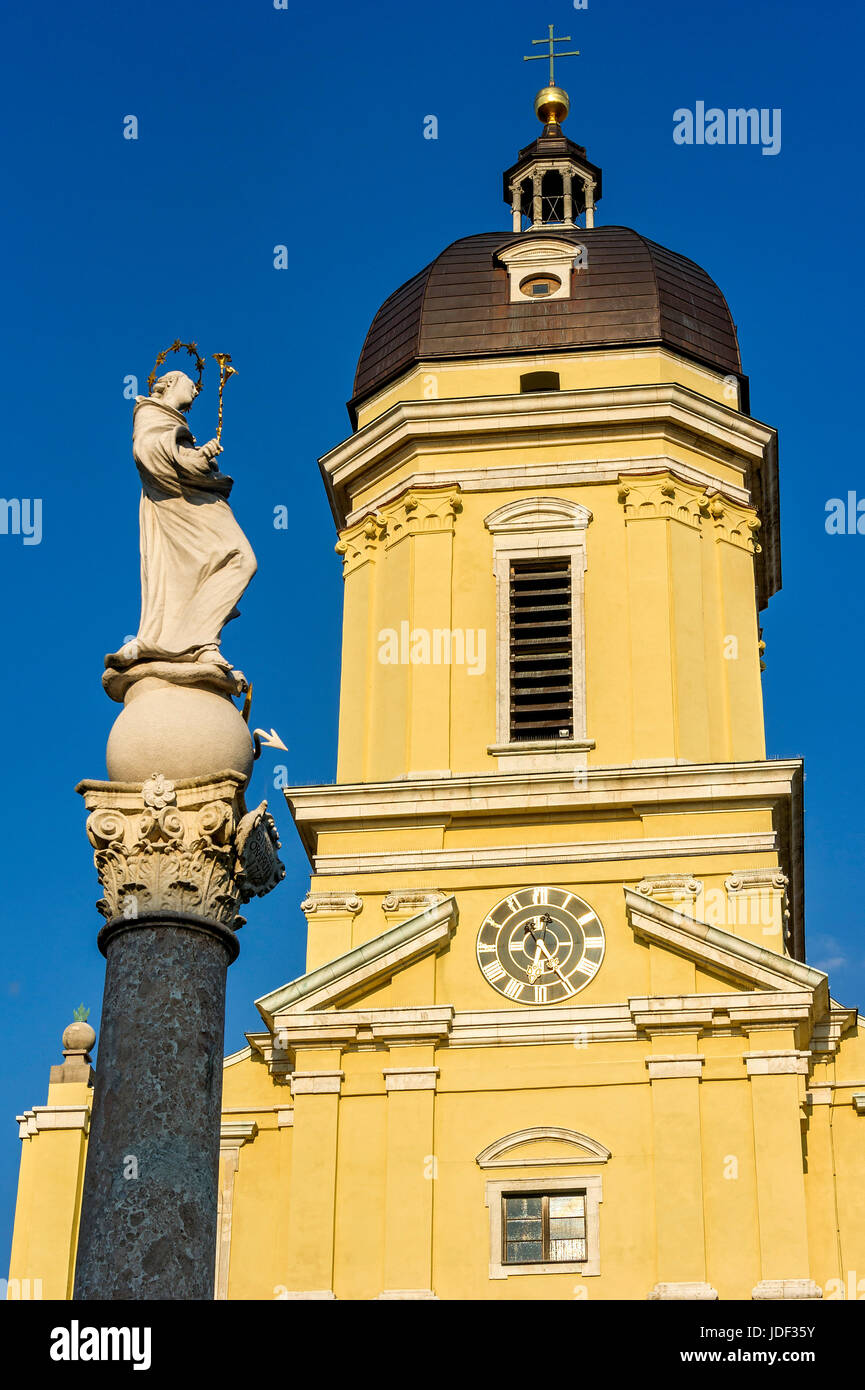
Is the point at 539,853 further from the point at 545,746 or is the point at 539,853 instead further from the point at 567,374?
the point at 567,374

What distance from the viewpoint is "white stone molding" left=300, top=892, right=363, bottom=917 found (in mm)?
27844

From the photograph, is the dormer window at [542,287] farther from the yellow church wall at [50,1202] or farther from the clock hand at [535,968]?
the yellow church wall at [50,1202]

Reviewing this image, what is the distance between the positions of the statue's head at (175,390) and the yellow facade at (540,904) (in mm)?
15125

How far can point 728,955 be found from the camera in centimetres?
2594

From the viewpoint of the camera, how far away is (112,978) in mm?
9977

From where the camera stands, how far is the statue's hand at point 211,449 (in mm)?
11445

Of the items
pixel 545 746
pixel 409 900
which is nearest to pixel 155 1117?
pixel 409 900

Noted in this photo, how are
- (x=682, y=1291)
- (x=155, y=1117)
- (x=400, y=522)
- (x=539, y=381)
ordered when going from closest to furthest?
(x=155, y=1117) → (x=682, y=1291) → (x=400, y=522) → (x=539, y=381)

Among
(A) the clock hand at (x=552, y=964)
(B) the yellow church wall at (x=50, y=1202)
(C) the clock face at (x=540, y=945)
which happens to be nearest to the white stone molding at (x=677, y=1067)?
(C) the clock face at (x=540, y=945)

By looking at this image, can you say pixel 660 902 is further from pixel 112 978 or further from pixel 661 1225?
pixel 112 978

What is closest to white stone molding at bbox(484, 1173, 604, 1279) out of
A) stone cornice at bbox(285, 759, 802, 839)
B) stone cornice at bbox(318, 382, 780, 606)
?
stone cornice at bbox(285, 759, 802, 839)

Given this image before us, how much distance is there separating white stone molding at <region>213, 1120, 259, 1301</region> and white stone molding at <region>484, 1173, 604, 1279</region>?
3.19 metres

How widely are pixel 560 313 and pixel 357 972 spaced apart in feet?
34.0
